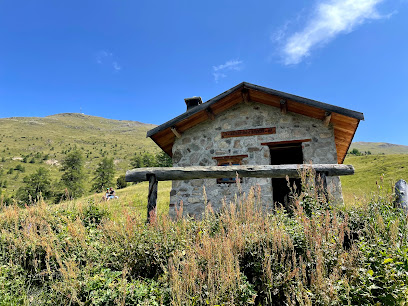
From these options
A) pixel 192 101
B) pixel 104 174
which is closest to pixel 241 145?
pixel 192 101

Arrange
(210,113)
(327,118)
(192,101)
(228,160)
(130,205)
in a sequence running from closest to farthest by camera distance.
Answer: (130,205) → (327,118) → (228,160) → (210,113) → (192,101)

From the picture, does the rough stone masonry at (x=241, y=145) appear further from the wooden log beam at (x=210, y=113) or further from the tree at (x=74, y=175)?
the tree at (x=74, y=175)

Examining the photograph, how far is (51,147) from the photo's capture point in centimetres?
9800

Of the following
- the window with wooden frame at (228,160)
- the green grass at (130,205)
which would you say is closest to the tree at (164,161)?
the green grass at (130,205)

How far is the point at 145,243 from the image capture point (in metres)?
3.43

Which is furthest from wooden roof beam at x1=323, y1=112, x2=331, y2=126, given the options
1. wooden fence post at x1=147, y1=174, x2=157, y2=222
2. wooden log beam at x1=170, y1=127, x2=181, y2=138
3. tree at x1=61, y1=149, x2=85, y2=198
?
tree at x1=61, y1=149, x2=85, y2=198

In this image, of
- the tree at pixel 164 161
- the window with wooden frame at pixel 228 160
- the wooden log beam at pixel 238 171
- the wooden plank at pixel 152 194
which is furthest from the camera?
the tree at pixel 164 161

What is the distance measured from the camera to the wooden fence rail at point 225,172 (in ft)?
14.7

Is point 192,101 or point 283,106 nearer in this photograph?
point 283,106

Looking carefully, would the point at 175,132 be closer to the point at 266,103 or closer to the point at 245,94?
the point at 245,94

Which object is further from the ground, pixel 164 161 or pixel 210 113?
pixel 210 113

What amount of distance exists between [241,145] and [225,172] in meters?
3.95

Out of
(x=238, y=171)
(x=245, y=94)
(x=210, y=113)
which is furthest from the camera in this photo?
(x=210, y=113)

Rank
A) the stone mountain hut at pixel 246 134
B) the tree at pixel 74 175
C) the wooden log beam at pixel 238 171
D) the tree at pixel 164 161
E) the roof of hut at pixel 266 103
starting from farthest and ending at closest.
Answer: the tree at pixel 164 161
the tree at pixel 74 175
the stone mountain hut at pixel 246 134
the roof of hut at pixel 266 103
the wooden log beam at pixel 238 171
